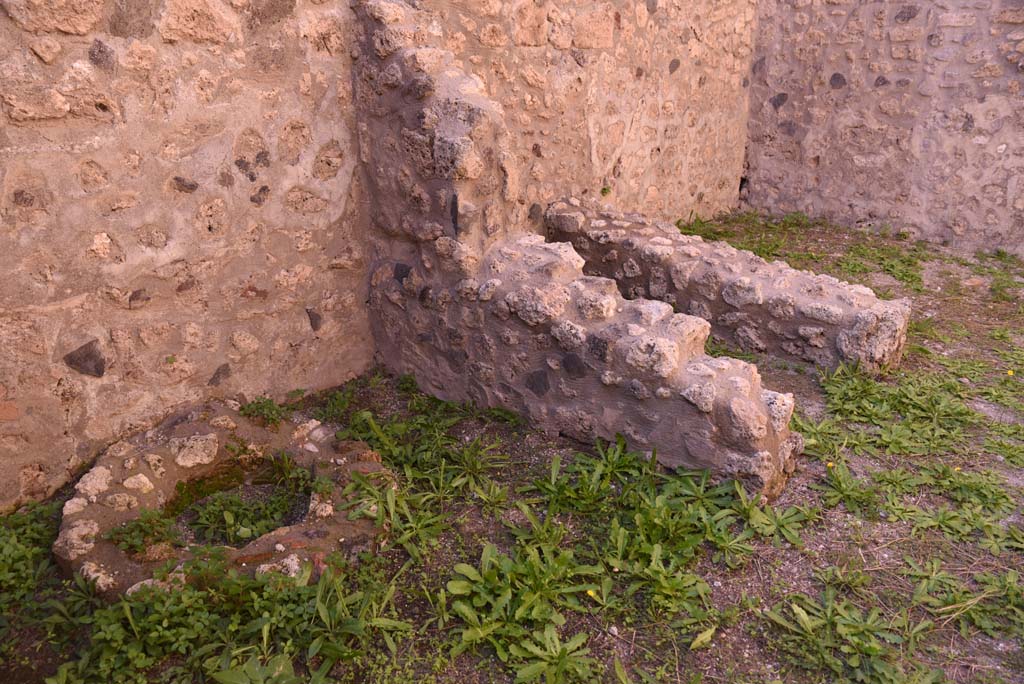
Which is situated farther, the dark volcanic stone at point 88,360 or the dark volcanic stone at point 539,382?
the dark volcanic stone at point 539,382

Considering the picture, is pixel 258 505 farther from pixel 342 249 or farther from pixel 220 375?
pixel 342 249

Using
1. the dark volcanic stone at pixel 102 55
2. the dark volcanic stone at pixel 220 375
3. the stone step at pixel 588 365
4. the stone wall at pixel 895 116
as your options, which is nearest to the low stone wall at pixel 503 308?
the stone step at pixel 588 365

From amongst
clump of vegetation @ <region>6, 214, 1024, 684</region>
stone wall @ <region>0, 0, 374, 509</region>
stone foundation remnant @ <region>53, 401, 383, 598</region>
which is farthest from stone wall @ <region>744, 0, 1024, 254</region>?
stone foundation remnant @ <region>53, 401, 383, 598</region>

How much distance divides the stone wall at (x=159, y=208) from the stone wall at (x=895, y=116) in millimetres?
4225

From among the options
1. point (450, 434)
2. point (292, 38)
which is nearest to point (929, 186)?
point (450, 434)

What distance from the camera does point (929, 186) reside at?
18.9 ft

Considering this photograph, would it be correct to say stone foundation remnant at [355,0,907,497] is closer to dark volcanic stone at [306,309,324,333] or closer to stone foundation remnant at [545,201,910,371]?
stone foundation remnant at [545,201,910,371]

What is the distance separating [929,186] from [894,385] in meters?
2.89

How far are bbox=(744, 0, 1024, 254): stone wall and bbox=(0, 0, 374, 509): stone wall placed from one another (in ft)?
13.9

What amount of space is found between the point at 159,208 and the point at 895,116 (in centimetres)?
524

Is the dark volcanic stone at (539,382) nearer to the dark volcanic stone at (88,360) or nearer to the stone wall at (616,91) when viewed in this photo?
the stone wall at (616,91)

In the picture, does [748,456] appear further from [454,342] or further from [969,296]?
[969,296]

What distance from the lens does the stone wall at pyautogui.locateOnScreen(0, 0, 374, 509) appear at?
8.50ft

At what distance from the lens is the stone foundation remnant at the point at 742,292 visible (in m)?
3.63
